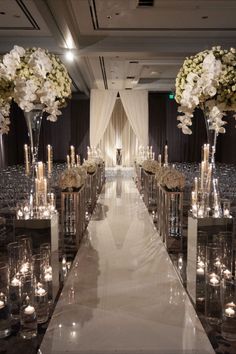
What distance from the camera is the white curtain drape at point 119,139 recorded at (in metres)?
21.3

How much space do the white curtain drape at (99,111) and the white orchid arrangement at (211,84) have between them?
15.6 meters

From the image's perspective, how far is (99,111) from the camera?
19609 mm


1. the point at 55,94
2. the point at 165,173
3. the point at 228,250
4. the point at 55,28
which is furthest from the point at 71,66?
the point at 228,250

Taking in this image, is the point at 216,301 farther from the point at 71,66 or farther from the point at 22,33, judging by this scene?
the point at 71,66

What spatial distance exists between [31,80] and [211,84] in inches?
71.9

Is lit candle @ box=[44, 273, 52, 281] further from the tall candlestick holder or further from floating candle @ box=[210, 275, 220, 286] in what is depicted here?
the tall candlestick holder

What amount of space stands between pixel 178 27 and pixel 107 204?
475 cm

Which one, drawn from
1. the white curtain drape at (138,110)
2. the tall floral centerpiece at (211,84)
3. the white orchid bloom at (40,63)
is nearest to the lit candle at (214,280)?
the tall floral centerpiece at (211,84)

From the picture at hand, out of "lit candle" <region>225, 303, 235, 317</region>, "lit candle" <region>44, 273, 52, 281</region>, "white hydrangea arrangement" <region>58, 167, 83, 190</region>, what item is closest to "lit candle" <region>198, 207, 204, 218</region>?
"lit candle" <region>225, 303, 235, 317</region>

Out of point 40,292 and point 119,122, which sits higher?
point 119,122

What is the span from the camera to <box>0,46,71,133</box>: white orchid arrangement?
382 cm

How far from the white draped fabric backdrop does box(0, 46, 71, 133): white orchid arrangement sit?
15397 millimetres

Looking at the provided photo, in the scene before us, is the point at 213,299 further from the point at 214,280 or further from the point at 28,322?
the point at 28,322

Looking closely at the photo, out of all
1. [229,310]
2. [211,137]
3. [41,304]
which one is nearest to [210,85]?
[211,137]
